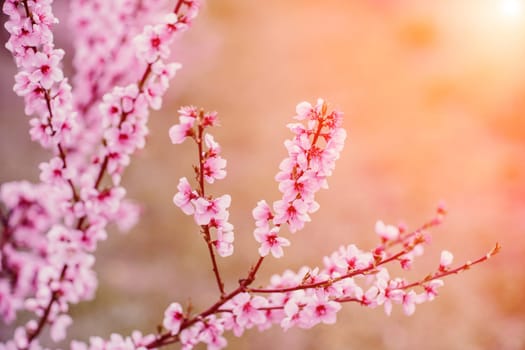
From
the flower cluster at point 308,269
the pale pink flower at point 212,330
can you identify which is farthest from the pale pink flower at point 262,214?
the pale pink flower at point 212,330

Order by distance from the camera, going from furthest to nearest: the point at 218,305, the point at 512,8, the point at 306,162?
Result: 1. the point at 512,8
2. the point at 218,305
3. the point at 306,162

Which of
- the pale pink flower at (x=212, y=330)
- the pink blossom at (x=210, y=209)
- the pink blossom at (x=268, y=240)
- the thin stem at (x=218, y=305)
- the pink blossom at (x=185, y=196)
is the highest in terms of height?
the pink blossom at (x=185, y=196)

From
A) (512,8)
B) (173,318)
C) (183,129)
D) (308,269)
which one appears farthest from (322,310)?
(512,8)

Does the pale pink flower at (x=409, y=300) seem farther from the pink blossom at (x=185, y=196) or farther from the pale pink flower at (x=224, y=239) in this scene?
the pink blossom at (x=185, y=196)

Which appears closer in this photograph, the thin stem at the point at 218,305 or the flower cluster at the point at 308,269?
the flower cluster at the point at 308,269

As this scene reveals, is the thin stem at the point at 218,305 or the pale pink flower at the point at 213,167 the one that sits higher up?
the pale pink flower at the point at 213,167

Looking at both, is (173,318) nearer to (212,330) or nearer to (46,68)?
(212,330)

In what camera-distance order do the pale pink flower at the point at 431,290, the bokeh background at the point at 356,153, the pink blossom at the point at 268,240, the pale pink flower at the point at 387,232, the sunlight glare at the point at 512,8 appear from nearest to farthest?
the pink blossom at the point at 268,240, the pale pink flower at the point at 431,290, the pale pink flower at the point at 387,232, the bokeh background at the point at 356,153, the sunlight glare at the point at 512,8

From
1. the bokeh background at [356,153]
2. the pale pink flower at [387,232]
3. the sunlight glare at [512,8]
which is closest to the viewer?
the pale pink flower at [387,232]
